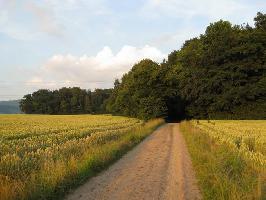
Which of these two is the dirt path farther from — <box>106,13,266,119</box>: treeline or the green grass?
<box>106,13,266,119</box>: treeline

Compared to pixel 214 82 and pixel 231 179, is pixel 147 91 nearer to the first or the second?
pixel 214 82

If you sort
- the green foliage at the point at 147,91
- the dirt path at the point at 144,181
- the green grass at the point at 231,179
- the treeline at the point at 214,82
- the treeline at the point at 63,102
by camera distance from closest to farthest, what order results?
1. the green grass at the point at 231,179
2. the dirt path at the point at 144,181
3. the treeline at the point at 214,82
4. the green foliage at the point at 147,91
5. the treeline at the point at 63,102

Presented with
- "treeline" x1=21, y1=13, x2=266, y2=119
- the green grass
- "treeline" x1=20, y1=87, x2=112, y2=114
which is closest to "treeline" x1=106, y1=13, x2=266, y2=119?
"treeline" x1=21, y1=13, x2=266, y2=119

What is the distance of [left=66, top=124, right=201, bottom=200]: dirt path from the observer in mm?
12820

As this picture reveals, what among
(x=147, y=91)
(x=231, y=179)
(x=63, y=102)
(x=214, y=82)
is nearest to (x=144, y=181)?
(x=231, y=179)

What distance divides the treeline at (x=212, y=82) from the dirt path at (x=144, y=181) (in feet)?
191

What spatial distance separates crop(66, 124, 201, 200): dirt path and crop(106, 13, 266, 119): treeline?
191 feet

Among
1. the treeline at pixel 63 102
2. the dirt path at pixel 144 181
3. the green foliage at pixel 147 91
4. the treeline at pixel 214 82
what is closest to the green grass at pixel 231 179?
the dirt path at pixel 144 181

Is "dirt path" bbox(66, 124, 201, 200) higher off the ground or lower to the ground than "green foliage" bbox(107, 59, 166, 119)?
lower

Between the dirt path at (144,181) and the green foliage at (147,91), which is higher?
the green foliage at (147,91)

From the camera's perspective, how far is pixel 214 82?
80.2 metres

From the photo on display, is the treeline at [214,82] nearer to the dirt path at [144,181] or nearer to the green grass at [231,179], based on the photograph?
the dirt path at [144,181]

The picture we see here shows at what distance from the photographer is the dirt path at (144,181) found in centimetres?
1282

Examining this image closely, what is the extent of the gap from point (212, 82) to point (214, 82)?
18.9 inches
